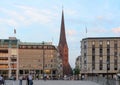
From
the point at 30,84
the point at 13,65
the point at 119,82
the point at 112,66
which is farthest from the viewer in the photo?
the point at 13,65

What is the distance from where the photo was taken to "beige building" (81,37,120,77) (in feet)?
526

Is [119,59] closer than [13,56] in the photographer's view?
Yes

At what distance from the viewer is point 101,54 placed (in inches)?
6393

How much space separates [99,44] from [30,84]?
374 feet

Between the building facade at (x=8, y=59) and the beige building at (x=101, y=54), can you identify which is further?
the building facade at (x=8, y=59)

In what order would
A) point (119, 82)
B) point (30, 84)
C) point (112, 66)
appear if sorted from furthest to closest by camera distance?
point (112, 66)
point (30, 84)
point (119, 82)

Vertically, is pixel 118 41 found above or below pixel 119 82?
above

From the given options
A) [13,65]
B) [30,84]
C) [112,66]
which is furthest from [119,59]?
[30,84]

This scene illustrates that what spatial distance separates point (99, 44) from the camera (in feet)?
530

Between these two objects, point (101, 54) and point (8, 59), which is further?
point (8, 59)

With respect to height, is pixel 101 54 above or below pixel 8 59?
above

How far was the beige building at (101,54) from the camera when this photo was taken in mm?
160250

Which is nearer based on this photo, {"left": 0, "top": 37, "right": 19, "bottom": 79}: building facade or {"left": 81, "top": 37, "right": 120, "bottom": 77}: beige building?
{"left": 81, "top": 37, "right": 120, "bottom": 77}: beige building

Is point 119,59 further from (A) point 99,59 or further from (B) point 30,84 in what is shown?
(B) point 30,84
